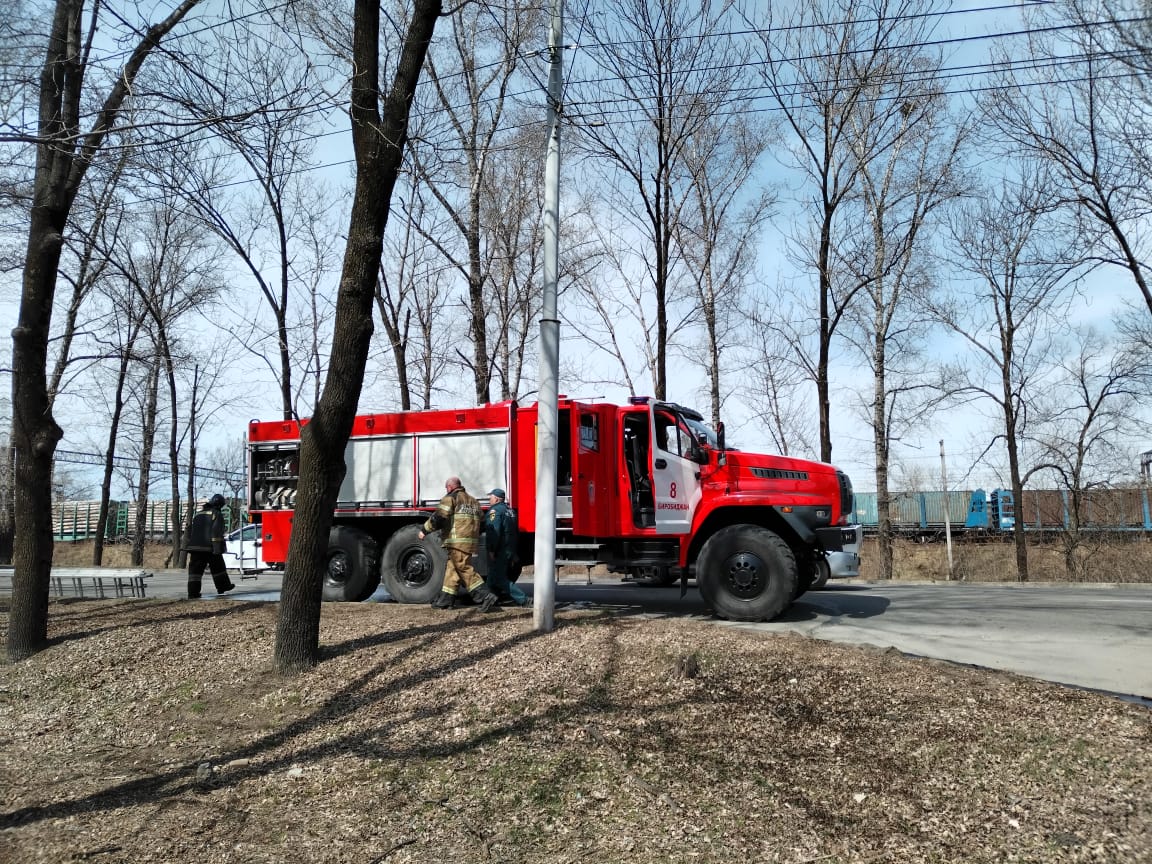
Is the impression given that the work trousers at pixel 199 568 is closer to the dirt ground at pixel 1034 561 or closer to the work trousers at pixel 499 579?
the work trousers at pixel 499 579

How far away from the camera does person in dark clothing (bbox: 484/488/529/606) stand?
1053 centimetres

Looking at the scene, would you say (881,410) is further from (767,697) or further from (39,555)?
(39,555)

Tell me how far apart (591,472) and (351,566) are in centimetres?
404

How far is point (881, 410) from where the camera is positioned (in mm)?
20453

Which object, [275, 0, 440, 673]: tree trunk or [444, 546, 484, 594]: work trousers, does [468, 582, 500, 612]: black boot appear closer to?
[444, 546, 484, 594]: work trousers

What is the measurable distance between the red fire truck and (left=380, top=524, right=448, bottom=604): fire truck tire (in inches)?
0.8

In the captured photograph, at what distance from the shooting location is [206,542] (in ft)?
43.5

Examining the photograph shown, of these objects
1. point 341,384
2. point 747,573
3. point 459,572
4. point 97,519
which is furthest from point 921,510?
point 97,519

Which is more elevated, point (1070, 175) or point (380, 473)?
point (1070, 175)

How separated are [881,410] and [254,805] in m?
Result: 18.5

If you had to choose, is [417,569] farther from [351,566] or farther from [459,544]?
[459,544]

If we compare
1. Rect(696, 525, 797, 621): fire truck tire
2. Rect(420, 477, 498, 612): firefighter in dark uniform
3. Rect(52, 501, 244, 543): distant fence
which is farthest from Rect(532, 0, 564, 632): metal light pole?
Rect(52, 501, 244, 543): distant fence

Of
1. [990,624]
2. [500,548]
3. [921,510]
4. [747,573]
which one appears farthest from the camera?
[921,510]

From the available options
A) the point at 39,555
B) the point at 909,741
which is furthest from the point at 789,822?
the point at 39,555
